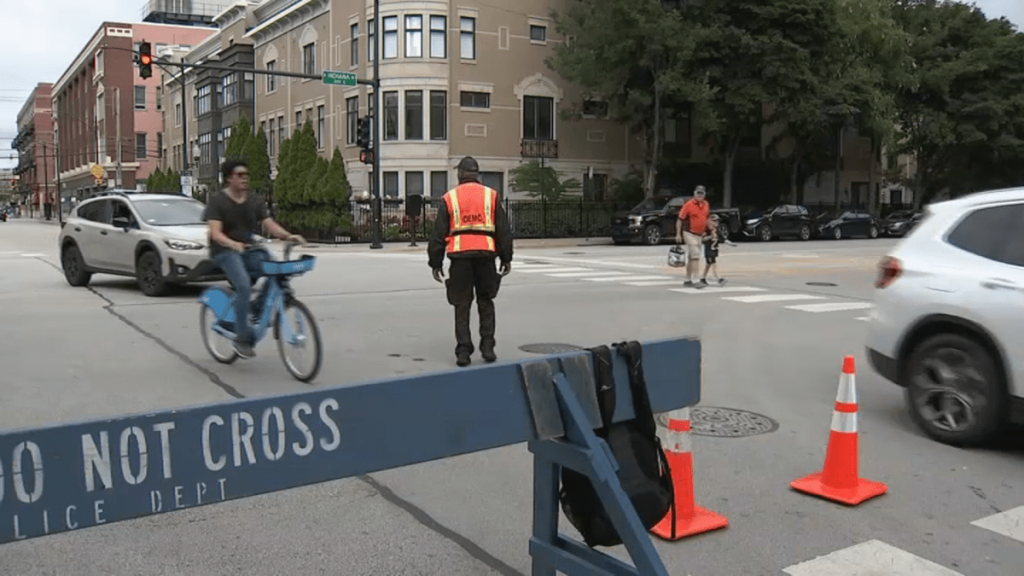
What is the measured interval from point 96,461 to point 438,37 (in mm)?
37798

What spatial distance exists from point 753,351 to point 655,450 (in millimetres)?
6518

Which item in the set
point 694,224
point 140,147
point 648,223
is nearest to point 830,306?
point 694,224

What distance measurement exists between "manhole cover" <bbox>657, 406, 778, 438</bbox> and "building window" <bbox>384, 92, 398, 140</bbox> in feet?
108

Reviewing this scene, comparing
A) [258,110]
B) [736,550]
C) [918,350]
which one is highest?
[258,110]

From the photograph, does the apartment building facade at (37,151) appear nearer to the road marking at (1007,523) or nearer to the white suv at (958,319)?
the white suv at (958,319)

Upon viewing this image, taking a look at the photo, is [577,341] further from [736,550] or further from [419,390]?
[419,390]

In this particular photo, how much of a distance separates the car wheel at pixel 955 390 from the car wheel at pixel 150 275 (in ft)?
36.9

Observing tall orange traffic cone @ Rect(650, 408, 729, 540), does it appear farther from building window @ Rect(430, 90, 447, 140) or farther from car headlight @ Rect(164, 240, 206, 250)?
building window @ Rect(430, 90, 447, 140)

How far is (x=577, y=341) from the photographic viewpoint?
399 inches

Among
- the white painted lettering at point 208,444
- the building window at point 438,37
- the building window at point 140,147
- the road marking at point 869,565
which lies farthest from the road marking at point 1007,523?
the building window at point 140,147

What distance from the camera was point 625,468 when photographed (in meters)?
3.38

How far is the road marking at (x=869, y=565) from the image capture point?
4.00 m

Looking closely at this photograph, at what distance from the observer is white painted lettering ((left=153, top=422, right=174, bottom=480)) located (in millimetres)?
2447

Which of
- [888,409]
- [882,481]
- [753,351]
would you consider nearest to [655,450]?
[882,481]
